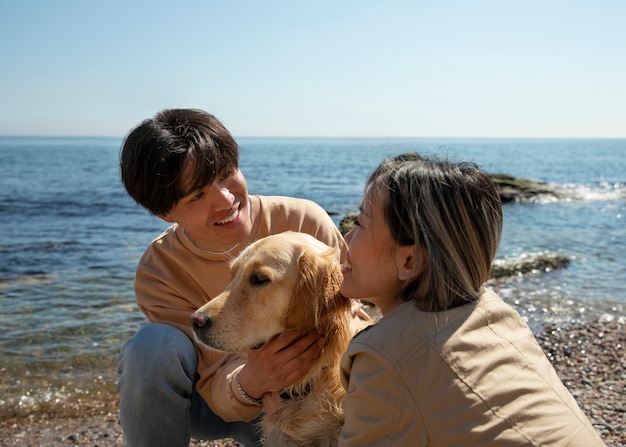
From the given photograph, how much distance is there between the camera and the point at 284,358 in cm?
277

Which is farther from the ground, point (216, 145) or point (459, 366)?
point (216, 145)

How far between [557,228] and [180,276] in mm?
14538

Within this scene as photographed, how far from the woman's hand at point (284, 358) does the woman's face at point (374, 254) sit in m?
0.50

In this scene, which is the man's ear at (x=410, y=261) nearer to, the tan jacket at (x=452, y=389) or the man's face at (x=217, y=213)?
the tan jacket at (x=452, y=389)

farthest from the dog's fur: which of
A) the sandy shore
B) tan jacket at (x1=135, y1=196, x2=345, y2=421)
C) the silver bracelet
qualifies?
the sandy shore

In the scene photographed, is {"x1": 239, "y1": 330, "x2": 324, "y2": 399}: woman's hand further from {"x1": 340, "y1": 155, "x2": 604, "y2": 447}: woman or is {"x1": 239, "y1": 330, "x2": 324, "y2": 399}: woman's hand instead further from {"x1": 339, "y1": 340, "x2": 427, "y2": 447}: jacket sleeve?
{"x1": 339, "y1": 340, "x2": 427, "y2": 447}: jacket sleeve

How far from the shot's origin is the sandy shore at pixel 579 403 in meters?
5.00

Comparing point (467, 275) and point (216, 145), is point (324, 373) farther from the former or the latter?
point (216, 145)

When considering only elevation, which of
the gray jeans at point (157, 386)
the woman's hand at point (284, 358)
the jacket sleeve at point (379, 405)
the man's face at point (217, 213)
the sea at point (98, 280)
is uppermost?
the man's face at point (217, 213)

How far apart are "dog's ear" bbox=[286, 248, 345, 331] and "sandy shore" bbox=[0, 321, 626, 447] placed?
2.63 meters

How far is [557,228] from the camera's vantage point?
16.0 meters

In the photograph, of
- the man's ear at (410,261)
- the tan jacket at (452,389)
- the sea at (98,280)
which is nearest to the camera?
the tan jacket at (452,389)

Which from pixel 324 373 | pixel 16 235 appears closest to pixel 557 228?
pixel 16 235

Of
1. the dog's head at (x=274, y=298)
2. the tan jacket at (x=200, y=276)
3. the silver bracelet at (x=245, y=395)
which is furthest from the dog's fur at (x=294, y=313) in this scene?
the tan jacket at (x=200, y=276)
